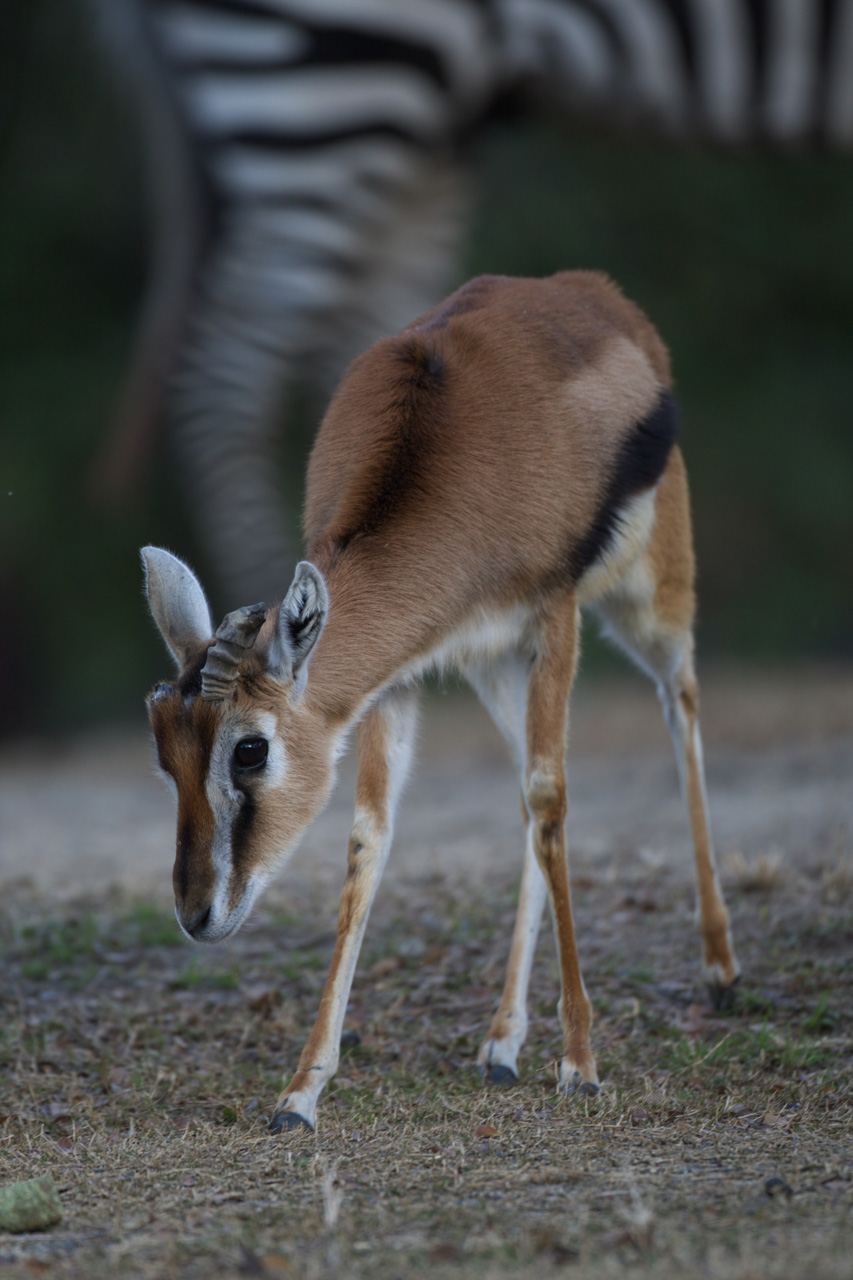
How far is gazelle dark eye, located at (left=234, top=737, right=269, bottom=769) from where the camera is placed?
4250mm

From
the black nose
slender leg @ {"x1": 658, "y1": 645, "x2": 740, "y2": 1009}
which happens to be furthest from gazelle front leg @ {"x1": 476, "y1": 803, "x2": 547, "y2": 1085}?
the black nose

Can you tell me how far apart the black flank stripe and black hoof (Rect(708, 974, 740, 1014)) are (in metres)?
1.45

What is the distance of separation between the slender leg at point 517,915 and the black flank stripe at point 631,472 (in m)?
0.39

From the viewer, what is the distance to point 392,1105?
177 inches

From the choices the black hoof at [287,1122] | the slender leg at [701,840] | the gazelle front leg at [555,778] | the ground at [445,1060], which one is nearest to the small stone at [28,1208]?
the ground at [445,1060]

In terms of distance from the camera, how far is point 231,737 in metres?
4.22

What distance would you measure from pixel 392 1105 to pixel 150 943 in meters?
1.88

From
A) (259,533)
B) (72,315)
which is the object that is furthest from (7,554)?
(259,533)

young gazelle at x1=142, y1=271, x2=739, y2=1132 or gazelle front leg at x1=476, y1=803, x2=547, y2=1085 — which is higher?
young gazelle at x1=142, y1=271, x2=739, y2=1132

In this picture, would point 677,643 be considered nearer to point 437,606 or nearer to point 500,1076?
point 437,606

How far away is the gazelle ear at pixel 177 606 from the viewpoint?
14.5 ft

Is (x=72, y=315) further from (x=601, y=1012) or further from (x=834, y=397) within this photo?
(x=601, y=1012)

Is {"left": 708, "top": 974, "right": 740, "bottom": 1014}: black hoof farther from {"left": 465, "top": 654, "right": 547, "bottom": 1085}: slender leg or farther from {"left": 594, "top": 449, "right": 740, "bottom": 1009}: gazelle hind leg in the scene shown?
{"left": 465, "top": 654, "right": 547, "bottom": 1085}: slender leg

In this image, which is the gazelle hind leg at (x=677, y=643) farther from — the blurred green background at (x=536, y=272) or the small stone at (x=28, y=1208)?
the blurred green background at (x=536, y=272)
